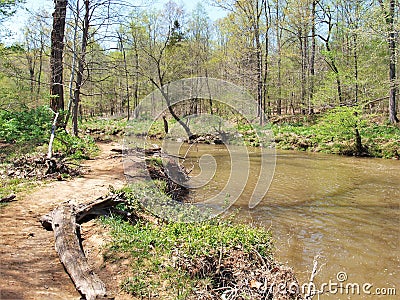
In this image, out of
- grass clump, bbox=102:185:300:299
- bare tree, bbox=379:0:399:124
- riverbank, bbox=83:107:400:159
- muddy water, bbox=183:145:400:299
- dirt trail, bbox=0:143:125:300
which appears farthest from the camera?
riverbank, bbox=83:107:400:159

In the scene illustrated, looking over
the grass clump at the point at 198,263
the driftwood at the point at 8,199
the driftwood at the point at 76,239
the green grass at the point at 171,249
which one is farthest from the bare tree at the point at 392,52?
the driftwood at the point at 8,199

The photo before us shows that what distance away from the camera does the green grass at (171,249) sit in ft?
11.8

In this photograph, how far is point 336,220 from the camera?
6.98 m

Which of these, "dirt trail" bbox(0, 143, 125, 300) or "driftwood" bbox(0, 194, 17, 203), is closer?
"dirt trail" bbox(0, 143, 125, 300)

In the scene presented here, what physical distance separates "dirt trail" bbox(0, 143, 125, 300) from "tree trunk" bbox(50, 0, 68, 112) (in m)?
5.85

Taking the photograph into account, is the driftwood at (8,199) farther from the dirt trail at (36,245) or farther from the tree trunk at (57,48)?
the tree trunk at (57,48)

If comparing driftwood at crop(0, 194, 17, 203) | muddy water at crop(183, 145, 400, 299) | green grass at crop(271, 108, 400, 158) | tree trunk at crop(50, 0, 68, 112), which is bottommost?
muddy water at crop(183, 145, 400, 299)

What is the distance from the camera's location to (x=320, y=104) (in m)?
19.6

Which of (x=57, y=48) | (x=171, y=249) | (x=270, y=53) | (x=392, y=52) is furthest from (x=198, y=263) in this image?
(x=270, y=53)

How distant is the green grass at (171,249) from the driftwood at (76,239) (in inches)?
15.7

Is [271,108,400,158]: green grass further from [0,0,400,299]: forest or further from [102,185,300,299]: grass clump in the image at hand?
[102,185,300,299]: grass clump

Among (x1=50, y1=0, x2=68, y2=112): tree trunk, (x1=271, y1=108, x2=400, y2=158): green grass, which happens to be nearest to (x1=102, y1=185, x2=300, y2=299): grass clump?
(x1=50, y1=0, x2=68, y2=112): tree trunk

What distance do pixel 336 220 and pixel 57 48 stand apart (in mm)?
10754

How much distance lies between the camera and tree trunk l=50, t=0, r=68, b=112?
37.7 ft
